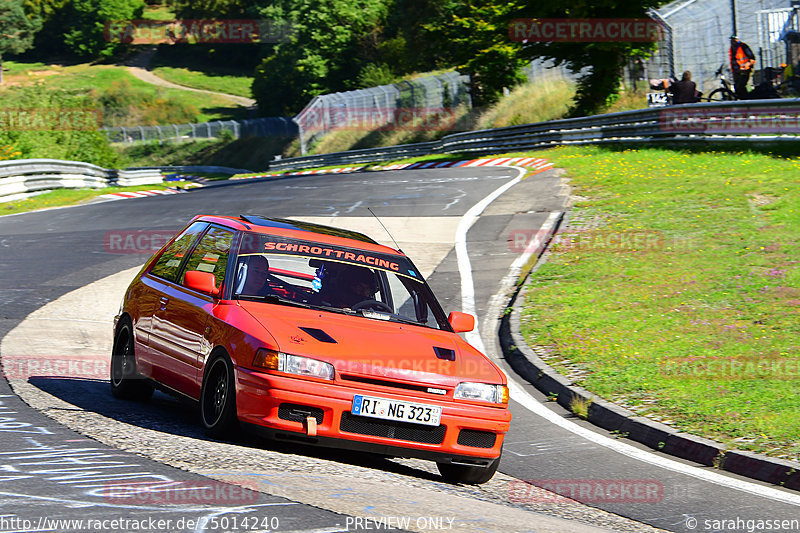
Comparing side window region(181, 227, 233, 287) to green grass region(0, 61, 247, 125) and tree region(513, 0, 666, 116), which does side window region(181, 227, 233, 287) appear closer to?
tree region(513, 0, 666, 116)

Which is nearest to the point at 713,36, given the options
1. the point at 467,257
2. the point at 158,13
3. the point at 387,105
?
the point at 387,105

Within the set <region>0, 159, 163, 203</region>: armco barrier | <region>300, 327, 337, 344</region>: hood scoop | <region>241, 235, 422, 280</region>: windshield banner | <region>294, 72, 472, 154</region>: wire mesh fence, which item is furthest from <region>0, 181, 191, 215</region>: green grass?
<region>300, 327, 337, 344</region>: hood scoop

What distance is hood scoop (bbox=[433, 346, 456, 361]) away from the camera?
6852mm

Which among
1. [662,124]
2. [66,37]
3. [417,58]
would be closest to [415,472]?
[662,124]

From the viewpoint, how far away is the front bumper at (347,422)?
627cm

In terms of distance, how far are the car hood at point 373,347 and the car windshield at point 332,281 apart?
23 cm

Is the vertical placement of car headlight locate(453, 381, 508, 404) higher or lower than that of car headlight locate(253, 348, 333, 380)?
lower

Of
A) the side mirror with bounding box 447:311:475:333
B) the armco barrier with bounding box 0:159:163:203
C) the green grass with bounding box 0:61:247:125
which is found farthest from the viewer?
the green grass with bounding box 0:61:247:125

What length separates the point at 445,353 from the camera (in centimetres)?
693

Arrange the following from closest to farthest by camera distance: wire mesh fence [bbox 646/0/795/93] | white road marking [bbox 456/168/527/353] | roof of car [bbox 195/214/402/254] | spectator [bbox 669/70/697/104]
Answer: roof of car [bbox 195/214/402/254] → white road marking [bbox 456/168/527/353] → spectator [bbox 669/70/697/104] → wire mesh fence [bbox 646/0/795/93]

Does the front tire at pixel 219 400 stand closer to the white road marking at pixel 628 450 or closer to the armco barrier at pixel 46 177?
the white road marking at pixel 628 450

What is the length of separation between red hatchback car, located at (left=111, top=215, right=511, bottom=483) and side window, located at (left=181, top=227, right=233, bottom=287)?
1 centimetres

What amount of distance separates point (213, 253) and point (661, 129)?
72.0ft

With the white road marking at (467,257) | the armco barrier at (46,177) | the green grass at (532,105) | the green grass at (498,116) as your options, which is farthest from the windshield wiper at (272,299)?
the green grass at (532,105)
